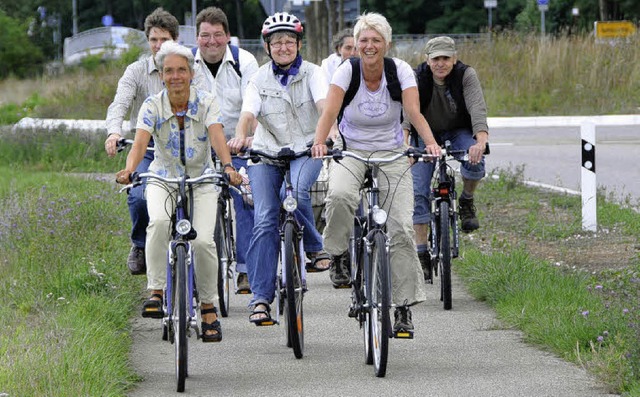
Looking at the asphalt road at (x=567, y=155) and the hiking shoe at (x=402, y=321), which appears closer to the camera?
the hiking shoe at (x=402, y=321)

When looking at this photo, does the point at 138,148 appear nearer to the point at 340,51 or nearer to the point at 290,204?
the point at 290,204

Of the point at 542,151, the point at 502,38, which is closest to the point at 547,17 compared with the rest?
the point at 502,38

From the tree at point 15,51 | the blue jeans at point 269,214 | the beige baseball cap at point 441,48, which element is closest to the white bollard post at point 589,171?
the beige baseball cap at point 441,48

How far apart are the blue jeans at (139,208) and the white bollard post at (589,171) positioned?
15.1 feet

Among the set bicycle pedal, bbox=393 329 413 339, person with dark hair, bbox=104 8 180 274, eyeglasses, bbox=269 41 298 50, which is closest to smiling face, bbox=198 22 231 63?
person with dark hair, bbox=104 8 180 274

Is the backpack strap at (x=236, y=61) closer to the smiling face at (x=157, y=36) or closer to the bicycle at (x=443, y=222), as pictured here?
the smiling face at (x=157, y=36)

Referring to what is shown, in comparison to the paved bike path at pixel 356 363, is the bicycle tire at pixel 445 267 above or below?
above

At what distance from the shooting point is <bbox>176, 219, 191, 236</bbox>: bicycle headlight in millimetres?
6969

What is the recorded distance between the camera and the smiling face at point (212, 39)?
912cm

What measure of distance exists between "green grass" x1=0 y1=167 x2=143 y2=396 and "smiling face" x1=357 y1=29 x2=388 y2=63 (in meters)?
2.08

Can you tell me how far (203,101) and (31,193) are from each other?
735 cm

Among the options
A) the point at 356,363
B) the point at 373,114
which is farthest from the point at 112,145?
the point at 356,363

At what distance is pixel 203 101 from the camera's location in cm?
736

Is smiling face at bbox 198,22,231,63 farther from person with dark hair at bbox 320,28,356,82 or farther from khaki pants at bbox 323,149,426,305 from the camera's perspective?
person with dark hair at bbox 320,28,356,82
